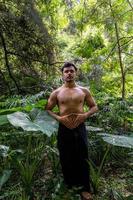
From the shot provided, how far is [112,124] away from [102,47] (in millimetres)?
2283

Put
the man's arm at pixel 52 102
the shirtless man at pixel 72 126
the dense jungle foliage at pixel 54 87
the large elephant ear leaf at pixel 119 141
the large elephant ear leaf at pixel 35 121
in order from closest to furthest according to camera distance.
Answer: the large elephant ear leaf at pixel 35 121
the large elephant ear leaf at pixel 119 141
the shirtless man at pixel 72 126
the man's arm at pixel 52 102
the dense jungle foliage at pixel 54 87

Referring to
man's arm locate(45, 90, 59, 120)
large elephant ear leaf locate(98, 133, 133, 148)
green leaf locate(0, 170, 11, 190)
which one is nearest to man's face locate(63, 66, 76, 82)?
man's arm locate(45, 90, 59, 120)

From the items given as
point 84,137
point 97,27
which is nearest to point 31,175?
point 84,137

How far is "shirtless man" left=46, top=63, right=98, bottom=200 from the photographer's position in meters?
3.61

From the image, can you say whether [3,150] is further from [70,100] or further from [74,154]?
[70,100]

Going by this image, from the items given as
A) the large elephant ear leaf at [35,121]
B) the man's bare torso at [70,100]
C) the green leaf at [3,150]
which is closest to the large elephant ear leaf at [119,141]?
the man's bare torso at [70,100]

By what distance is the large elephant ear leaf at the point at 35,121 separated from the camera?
3.24 metres

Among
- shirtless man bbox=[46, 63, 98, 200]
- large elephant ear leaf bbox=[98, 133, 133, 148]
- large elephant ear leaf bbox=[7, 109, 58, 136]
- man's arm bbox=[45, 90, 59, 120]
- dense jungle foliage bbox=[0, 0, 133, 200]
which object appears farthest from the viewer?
dense jungle foliage bbox=[0, 0, 133, 200]

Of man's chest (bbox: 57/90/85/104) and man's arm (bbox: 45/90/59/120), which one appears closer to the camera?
man's chest (bbox: 57/90/85/104)

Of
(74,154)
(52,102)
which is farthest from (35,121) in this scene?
(74,154)

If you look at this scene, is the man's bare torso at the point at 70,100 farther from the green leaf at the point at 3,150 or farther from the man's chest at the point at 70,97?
the green leaf at the point at 3,150

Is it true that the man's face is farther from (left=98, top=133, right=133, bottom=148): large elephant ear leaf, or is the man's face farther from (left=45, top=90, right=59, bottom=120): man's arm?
(left=98, top=133, right=133, bottom=148): large elephant ear leaf

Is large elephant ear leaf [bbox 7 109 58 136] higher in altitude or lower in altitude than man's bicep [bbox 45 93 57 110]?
lower

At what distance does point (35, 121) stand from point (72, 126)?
1.32 ft
